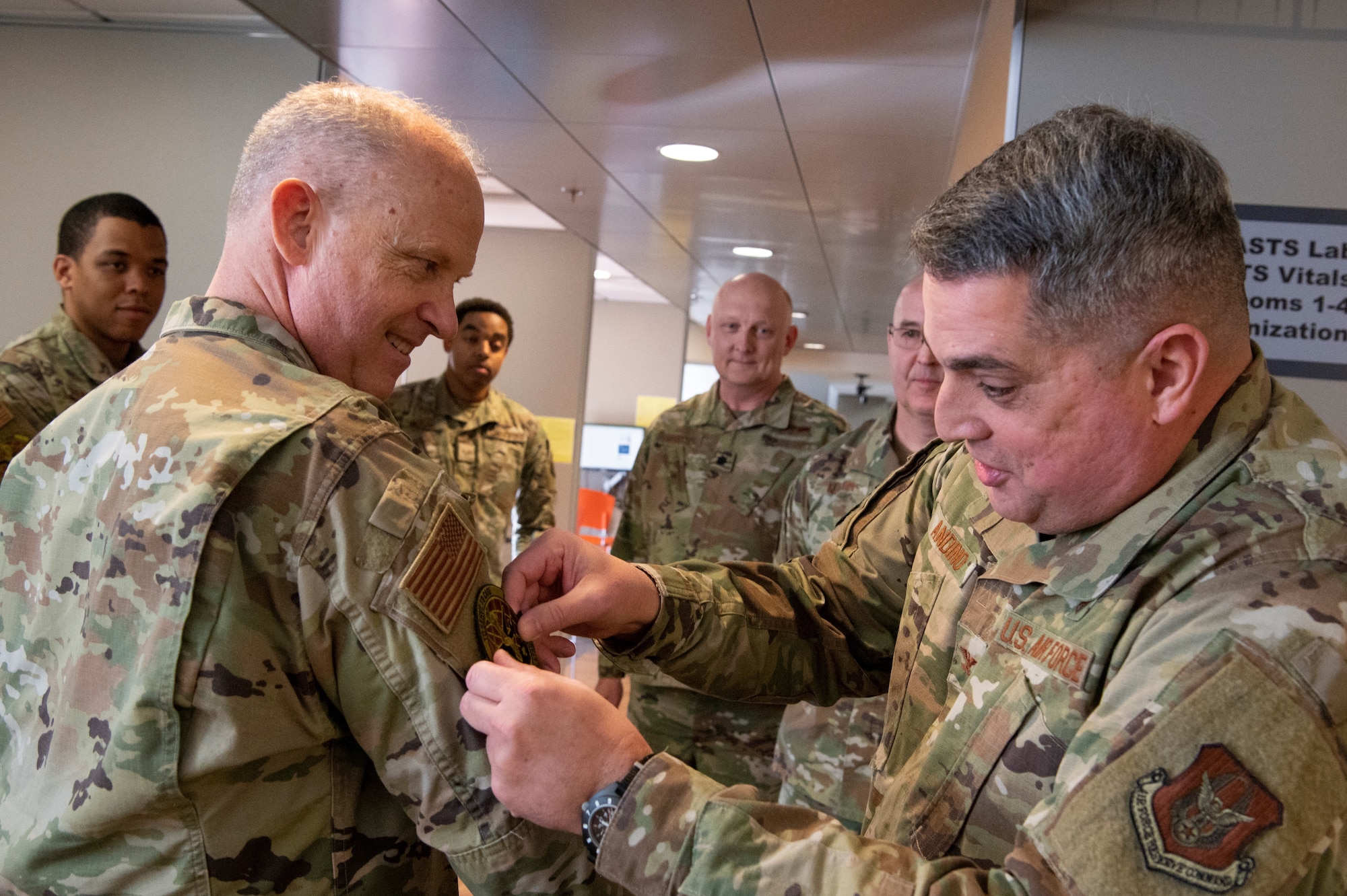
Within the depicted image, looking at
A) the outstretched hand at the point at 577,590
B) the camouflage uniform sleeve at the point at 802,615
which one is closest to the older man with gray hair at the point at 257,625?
the outstretched hand at the point at 577,590

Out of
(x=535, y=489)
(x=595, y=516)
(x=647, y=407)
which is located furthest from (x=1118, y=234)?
(x=647, y=407)

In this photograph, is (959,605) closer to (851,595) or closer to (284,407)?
(851,595)

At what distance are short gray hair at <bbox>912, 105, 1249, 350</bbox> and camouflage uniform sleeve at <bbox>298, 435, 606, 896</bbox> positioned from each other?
69cm

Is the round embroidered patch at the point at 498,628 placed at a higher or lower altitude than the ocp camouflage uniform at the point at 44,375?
lower

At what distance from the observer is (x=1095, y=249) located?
42.1 inches

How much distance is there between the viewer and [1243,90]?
1.94 meters

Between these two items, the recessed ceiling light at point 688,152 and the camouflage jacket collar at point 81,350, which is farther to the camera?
Answer: the recessed ceiling light at point 688,152

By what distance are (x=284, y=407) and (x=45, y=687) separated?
42cm

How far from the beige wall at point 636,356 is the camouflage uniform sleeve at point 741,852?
12.2 meters

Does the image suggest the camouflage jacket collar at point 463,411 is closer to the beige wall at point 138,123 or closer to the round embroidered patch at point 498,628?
the beige wall at point 138,123

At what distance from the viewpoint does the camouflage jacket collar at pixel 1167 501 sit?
1.10 metres

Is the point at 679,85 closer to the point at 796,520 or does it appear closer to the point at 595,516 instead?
the point at 796,520

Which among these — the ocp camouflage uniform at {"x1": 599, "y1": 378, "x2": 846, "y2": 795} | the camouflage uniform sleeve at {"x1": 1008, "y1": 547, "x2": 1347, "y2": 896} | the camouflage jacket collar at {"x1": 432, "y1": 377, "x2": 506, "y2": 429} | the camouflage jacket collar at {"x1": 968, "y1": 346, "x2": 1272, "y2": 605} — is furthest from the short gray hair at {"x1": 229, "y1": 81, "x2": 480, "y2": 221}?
the camouflage jacket collar at {"x1": 432, "y1": 377, "x2": 506, "y2": 429}

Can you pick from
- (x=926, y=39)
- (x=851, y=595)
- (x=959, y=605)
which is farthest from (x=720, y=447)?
(x=959, y=605)
